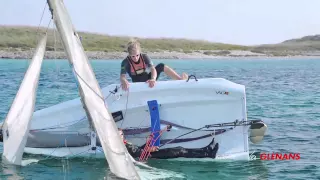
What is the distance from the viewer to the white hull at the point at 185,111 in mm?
11320

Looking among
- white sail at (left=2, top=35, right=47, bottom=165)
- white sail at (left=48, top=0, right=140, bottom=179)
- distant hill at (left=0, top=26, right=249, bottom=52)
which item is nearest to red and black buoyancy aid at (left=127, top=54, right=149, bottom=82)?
white sail at (left=2, top=35, right=47, bottom=165)

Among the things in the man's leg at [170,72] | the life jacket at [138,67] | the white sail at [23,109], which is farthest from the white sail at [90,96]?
the man's leg at [170,72]

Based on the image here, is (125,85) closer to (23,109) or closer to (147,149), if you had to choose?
(147,149)

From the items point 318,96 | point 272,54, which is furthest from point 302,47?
point 318,96

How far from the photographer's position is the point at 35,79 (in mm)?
10289

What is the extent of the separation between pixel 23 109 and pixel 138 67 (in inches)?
107

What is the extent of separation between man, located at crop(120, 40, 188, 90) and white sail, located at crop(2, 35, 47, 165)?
189 centimetres

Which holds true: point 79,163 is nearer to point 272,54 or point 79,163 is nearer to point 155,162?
point 155,162

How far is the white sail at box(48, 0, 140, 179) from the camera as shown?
8.12 m

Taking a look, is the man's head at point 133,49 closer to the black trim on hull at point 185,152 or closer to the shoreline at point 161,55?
the black trim on hull at point 185,152

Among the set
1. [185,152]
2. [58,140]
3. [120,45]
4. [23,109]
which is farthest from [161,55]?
[23,109]

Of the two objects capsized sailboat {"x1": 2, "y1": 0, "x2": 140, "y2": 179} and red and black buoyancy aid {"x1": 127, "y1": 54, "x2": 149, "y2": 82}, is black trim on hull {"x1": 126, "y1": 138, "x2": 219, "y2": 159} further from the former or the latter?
capsized sailboat {"x1": 2, "y1": 0, "x2": 140, "y2": 179}

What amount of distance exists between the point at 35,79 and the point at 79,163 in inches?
81.3

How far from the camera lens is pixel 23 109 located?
1019 cm
